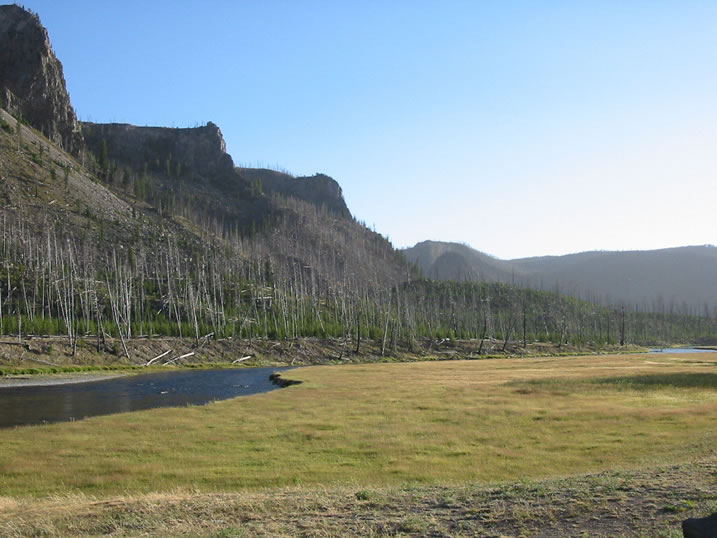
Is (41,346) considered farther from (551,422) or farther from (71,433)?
(551,422)

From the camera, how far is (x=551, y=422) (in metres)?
36.8

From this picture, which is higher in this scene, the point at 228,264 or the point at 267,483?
the point at 228,264

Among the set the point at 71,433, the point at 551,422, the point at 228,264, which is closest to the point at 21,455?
the point at 71,433

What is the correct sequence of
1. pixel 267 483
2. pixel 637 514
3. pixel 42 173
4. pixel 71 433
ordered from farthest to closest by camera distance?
pixel 42 173
pixel 71 433
pixel 267 483
pixel 637 514

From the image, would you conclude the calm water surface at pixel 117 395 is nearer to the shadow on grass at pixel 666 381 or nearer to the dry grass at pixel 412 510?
the dry grass at pixel 412 510

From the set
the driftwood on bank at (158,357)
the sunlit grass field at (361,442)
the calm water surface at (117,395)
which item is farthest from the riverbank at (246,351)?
the sunlit grass field at (361,442)

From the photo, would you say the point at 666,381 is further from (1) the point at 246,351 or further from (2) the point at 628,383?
(1) the point at 246,351

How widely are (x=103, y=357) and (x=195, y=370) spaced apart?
15.0m

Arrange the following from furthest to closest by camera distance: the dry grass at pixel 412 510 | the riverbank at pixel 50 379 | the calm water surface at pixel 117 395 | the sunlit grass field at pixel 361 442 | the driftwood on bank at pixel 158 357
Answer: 1. the driftwood on bank at pixel 158 357
2. the riverbank at pixel 50 379
3. the calm water surface at pixel 117 395
4. the sunlit grass field at pixel 361 442
5. the dry grass at pixel 412 510

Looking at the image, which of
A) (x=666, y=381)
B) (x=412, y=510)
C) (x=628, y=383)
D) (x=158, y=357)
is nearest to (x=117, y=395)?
(x=158, y=357)

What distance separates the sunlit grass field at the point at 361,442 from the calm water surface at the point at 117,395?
20.2 ft

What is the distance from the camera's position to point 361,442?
32.2m

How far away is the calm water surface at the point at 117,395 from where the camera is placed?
46.1m

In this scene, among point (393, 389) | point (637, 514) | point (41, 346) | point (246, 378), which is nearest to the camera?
point (637, 514)
